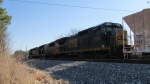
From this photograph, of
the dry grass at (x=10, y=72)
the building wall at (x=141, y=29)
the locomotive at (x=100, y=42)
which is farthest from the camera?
the locomotive at (x=100, y=42)

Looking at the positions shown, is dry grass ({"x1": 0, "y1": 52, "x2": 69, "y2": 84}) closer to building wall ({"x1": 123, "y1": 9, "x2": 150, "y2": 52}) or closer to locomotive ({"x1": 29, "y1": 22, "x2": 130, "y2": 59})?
building wall ({"x1": 123, "y1": 9, "x2": 150, "y2": 52})

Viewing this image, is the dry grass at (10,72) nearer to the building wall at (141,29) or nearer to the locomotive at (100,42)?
the building wall at (141,29)

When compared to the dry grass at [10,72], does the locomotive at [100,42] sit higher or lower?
higher

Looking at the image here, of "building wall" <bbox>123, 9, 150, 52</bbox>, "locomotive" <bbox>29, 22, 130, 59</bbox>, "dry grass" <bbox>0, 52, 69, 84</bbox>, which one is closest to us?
"dry grass" <bbox>0, 52, 69, 84</bbox>

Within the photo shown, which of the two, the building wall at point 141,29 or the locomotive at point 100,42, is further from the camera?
the locomotive at point 100,42

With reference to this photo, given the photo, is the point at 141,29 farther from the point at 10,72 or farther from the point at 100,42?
the point at 10,72

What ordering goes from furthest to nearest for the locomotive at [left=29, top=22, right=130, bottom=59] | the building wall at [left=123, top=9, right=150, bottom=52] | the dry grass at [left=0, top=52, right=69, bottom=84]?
the locomotive at [left=29, top=22, right=130, bottom=59], the building wall at [left=123, top=9, right=150, bottom=52], the dry grass at [left=0, top=52, right=69, bottom=84]

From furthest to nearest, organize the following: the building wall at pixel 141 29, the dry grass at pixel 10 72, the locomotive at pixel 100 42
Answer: the locomotive at pixel 100 42 → the building wall at pixel 141 29 → the dry grass at pixel 10 72

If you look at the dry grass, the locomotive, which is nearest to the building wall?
the locomotive

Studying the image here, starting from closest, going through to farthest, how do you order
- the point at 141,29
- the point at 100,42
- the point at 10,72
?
the point at 10,72
the point at 141,29
the point at 100,42

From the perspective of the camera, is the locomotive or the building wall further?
the locomotive

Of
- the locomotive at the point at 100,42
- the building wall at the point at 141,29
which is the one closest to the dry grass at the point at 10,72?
the building wall at the point at 141,29

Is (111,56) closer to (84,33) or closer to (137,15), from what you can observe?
(137,15)

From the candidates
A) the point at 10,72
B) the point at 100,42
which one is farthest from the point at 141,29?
the point at 10,72
